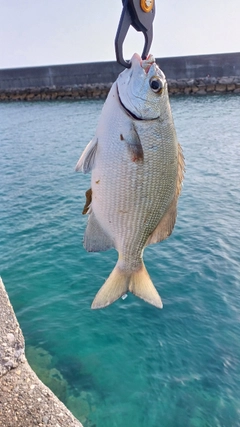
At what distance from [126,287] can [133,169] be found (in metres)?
0.90

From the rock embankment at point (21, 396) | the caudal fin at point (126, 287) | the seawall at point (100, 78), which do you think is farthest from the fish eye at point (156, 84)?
the seawall at point (100, 78)

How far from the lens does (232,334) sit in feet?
21.0

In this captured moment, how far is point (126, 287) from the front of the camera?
2.77m

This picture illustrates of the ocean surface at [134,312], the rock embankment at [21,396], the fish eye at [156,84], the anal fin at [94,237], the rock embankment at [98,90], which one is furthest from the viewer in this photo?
the rock embankment at [98,90]

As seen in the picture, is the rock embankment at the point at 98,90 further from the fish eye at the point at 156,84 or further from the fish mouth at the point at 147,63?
the fish eye at the point at 156,84

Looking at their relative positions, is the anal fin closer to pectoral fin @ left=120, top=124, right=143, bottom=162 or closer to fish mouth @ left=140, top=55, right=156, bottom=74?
pectoral fin @ left=120, top=124, right=143, bottom=162

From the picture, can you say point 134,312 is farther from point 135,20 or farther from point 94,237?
point 135,20

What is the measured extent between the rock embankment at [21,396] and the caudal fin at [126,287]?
2045 mm

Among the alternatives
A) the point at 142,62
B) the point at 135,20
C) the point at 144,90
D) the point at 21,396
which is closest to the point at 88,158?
the point at 144,90

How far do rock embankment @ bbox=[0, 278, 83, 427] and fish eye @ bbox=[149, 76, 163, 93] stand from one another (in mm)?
3431

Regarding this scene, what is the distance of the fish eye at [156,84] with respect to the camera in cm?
233

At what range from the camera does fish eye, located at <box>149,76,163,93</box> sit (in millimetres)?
2334

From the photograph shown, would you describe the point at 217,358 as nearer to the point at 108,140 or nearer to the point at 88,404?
the point at 88,404

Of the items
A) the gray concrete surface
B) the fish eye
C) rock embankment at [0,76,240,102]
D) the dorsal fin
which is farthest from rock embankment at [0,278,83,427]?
the gray concrete surface
